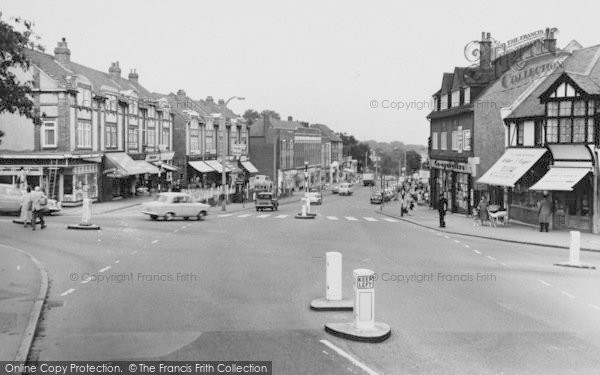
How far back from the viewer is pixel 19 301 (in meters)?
12.8

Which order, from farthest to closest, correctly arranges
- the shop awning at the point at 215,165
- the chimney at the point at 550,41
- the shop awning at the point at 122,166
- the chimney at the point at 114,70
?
the shop awning at the point at 215,165 < the chimney at the point at 114,70 < the shop awning at the point at 122,166 < the chimney at the point at 550,41

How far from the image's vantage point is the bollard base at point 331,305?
1279 cm

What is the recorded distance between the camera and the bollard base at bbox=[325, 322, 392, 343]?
10734 millimetres

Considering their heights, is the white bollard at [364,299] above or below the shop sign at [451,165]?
below

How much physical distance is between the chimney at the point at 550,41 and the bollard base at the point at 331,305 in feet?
106

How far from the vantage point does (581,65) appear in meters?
34.8

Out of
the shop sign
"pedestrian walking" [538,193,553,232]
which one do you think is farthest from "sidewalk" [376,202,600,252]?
the shop sign

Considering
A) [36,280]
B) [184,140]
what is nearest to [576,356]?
Answer: [36,280]

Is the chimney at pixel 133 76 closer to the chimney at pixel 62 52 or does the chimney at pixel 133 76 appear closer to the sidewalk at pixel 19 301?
the chimney at pixel 62 52

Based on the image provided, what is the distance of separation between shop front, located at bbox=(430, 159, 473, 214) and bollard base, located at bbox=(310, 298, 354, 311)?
1191 inches

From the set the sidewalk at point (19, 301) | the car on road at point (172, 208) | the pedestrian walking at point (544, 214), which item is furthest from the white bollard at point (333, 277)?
the car on road at point (172, 208)

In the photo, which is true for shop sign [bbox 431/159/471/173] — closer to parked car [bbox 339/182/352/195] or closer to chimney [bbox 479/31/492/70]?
chimney [bbox 479/31/492/70]

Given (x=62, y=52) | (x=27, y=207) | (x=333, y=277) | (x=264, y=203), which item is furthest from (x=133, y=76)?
(x=333, y=277)

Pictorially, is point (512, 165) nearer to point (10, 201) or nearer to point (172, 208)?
point (172, 208)
